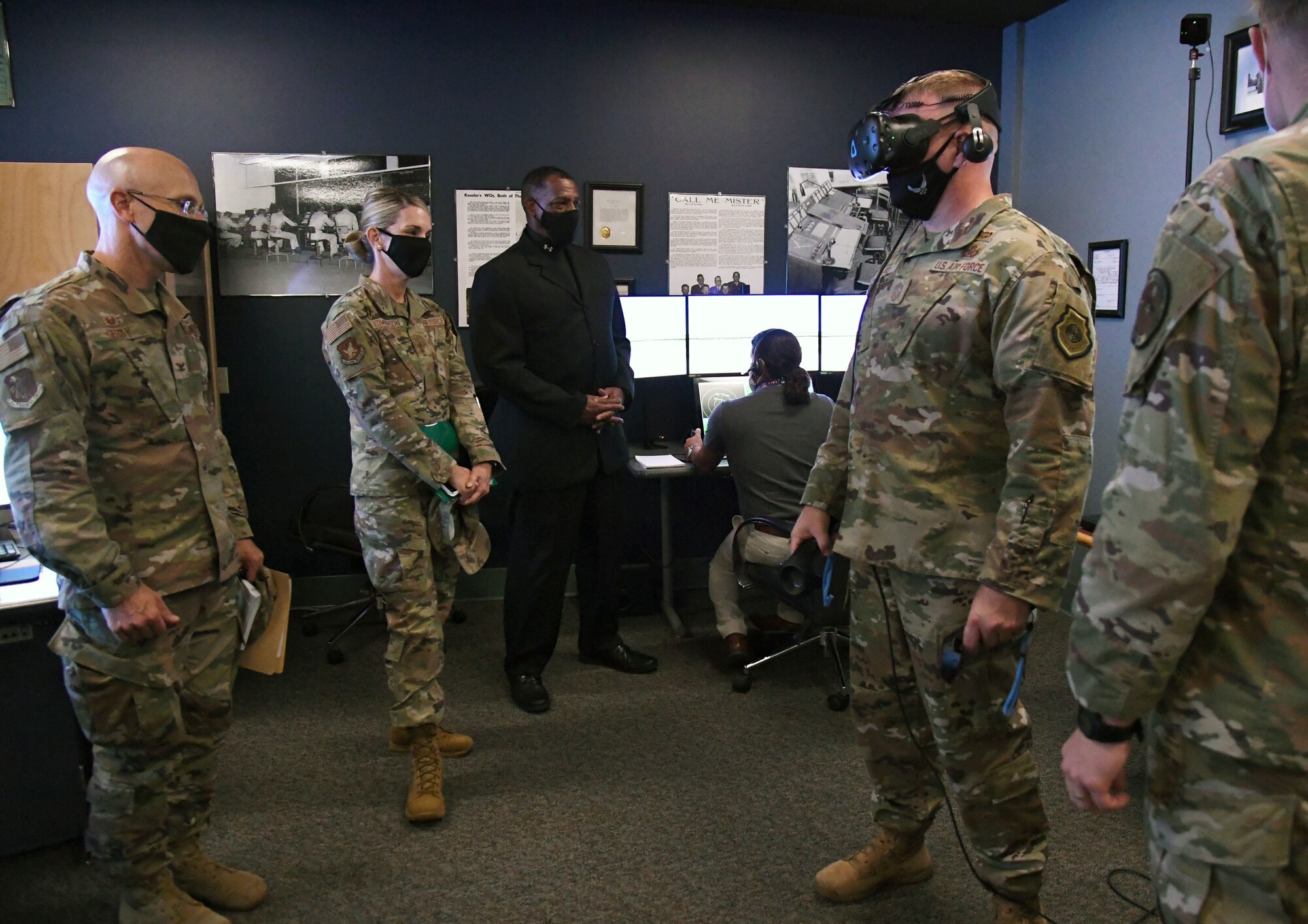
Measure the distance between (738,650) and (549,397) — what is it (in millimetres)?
1081

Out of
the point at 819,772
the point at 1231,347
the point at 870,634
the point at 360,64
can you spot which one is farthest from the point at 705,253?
the point at 1231,347

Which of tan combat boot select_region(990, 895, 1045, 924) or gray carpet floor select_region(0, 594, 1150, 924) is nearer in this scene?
tan combat boot select_region(990, 895, 1045, 924)

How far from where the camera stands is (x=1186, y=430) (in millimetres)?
844

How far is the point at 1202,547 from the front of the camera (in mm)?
843

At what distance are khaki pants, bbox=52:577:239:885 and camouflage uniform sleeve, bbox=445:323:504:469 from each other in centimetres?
76

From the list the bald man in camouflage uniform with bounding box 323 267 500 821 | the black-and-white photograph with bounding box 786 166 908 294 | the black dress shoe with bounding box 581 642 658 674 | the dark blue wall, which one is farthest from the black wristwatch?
the black-and-white photograph with bounding box 786 166 908 294

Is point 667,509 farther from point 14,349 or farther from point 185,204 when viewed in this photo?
point 14,349

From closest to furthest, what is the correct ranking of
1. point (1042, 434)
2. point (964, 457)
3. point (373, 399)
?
point (1042, 434), point (964, 457), point (373, 399)

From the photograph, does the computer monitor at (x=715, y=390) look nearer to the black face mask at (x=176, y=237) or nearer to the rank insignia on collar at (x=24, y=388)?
the black face mask at (x=176, y=237)

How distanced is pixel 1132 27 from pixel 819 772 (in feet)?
9.94

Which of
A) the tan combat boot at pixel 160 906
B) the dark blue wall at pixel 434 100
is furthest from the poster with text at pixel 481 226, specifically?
the tan combat boot at pixel 160 906

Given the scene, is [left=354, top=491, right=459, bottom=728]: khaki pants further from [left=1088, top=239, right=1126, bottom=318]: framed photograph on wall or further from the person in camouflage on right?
[left=1088, top=239, right=1126, bottom=318]: framed photograph on wall

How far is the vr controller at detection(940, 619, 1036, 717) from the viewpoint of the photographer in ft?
4.67

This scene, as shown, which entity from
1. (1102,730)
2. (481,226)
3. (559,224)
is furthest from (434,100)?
(1102,730)
